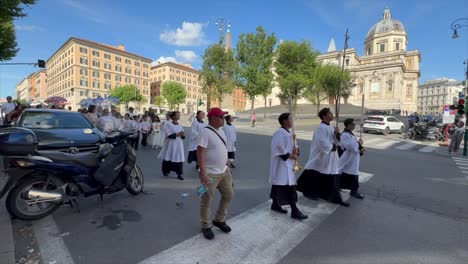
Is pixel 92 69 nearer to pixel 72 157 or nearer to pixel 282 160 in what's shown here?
pixel 72 157

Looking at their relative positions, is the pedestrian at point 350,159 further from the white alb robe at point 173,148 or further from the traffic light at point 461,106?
the traffic light at point 461,106

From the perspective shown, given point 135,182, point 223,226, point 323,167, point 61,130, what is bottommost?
point 223,226

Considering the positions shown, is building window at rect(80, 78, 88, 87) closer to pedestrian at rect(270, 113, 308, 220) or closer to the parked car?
the parked car

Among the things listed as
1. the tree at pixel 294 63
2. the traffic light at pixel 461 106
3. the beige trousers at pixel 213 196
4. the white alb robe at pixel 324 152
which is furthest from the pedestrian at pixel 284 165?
the tree at pixel 294 63

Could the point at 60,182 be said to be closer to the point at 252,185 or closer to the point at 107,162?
the point at 107,162

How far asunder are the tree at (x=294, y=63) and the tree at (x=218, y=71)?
23.5ft

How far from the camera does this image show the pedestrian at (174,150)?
670cm

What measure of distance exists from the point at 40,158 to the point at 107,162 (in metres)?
0.92

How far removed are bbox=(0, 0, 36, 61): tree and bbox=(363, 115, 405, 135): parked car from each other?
26059 millimetres

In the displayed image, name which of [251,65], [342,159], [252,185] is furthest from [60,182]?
[251,65]

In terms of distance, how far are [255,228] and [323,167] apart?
73.1 inches

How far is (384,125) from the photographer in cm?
2344

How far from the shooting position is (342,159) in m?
5.64

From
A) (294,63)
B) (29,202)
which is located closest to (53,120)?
(29,202)
